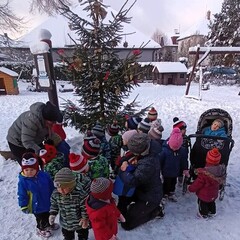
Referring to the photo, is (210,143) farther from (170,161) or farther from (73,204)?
(73,204)

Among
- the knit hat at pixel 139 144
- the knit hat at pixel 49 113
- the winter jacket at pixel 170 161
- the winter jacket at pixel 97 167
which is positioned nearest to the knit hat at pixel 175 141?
the winter jacket at pixel 170 161

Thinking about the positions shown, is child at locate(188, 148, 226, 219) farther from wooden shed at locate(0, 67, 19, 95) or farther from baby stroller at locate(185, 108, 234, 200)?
wooden shed at locate(0, 67, 19, 95)

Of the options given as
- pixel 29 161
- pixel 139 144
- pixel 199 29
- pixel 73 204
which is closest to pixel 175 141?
pixel 139 144

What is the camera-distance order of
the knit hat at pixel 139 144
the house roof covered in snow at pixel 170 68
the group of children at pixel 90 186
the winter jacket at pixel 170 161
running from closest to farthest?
the group of children at pixel 90 186 → the knit hat at pixel 139 144 → the winter jacket at pixel 170 161 → the house roof covered in snow at pixel 170 68

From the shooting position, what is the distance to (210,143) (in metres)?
4.20

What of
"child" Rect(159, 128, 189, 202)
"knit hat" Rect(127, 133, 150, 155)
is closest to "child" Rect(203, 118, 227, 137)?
"child" Rect(159, 128, 189, 202)

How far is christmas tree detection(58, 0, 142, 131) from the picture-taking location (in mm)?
5379

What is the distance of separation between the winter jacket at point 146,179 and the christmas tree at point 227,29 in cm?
2309

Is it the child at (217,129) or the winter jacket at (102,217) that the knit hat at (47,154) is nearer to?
the winter jacket at (102,217)

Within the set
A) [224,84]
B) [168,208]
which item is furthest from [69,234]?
[224,84]

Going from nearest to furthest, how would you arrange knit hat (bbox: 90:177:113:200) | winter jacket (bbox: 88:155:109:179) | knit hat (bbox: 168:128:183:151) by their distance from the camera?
1. knit hat (bbox: 90:177:113:200)
2. winter jacket (bbox: 88:155:109:179)
3. knit hat (bbox: 168:128:183:151)

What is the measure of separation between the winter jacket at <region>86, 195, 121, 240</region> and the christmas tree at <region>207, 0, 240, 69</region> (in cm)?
2396

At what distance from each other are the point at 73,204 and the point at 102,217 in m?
0.40

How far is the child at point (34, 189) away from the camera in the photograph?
3.02 meters
